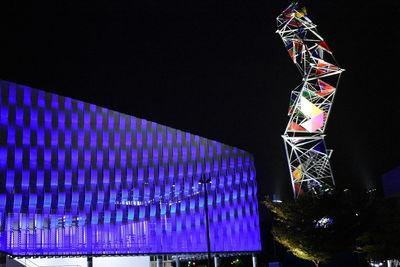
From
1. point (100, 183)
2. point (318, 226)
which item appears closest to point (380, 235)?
point (318, 226)

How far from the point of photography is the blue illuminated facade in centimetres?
4462

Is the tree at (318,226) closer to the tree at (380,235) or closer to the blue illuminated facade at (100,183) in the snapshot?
the tree at (380,235)

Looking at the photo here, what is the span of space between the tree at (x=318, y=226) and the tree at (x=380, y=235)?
1.15 metres

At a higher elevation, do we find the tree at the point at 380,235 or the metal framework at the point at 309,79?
the metal framework at the point at 309,79

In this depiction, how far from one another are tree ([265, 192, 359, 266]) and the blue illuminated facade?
28.2ft

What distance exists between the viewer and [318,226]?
4347cm

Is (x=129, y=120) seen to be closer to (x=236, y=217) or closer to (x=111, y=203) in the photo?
(x=111, y=203)

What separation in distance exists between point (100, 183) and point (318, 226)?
19.4 m

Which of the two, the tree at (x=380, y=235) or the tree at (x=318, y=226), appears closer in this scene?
Answer: the tree at (x=380, y=235)

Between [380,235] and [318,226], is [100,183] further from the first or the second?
[380,235]

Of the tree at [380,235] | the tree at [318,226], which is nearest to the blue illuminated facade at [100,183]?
the tree at [318,226]

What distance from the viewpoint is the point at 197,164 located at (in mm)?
59594

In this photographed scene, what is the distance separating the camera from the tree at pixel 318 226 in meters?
43.1

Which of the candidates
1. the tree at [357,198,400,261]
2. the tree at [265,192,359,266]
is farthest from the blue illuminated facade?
the tree at [357,198,400,261]
